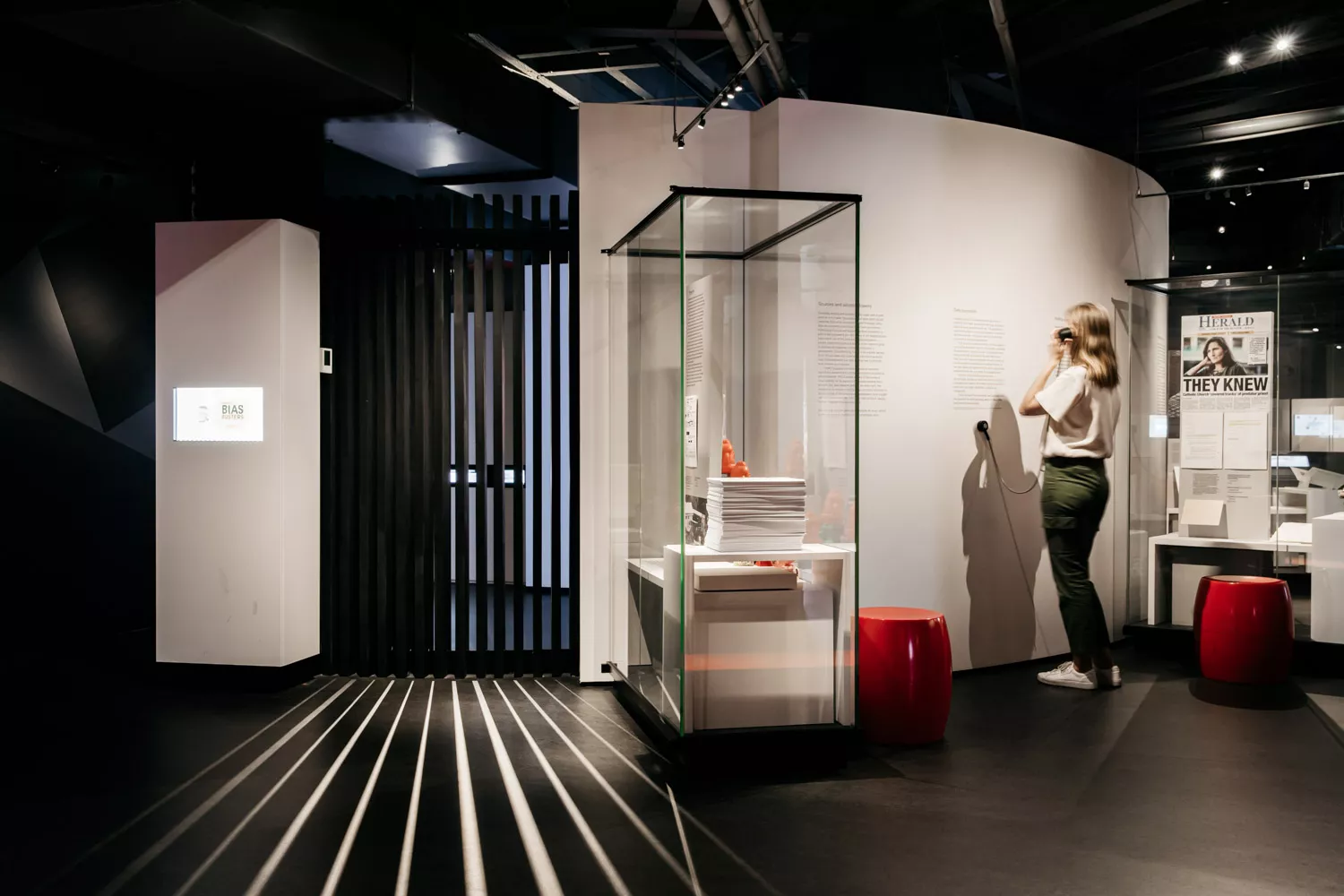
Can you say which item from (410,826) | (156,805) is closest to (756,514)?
(410,826)

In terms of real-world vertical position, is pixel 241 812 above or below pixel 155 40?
below

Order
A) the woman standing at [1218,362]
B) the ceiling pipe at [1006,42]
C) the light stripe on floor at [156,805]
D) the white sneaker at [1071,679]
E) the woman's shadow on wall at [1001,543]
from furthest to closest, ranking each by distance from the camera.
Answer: the woman standing at [1218,362], the ceiling pipe at [1006,42], the woman's shadow on wall at [1001,543], the white sneaker at [1071,679], the light stripe on floor at [156,805]

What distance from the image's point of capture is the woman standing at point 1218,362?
19.6 ft

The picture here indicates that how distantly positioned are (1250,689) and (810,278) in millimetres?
3478

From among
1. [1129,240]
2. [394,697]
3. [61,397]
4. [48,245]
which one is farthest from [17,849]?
[1129,240]

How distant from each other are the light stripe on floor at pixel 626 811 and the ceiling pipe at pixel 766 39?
3263 mm

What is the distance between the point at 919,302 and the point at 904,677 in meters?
2.12

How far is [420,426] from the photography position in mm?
5566

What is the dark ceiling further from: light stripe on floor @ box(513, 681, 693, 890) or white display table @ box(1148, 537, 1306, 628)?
light stripe on floor @ box(513, 681, 693, 890)

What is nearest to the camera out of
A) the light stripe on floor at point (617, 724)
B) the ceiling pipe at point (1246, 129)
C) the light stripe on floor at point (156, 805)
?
the light stripe on floor at point (156, 805)

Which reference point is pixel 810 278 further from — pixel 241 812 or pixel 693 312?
pixel 241 812

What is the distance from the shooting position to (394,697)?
5039 mm

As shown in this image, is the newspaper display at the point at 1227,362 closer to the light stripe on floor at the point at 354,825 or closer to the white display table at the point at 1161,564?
the white display table at the point at 1161,564

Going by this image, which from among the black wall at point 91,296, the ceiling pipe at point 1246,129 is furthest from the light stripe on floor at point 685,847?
the ceiling pipe at point 1246,129
